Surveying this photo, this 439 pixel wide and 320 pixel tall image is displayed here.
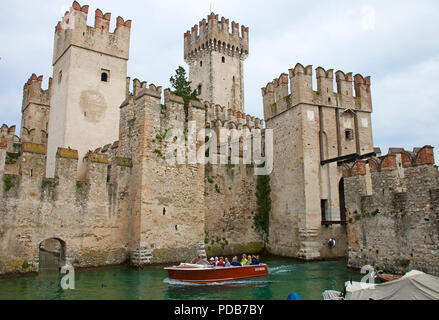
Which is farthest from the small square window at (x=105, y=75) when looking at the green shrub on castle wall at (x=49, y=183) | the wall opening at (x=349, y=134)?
the wall opening at (x=349, y=134)

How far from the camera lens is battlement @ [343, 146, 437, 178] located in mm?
12758

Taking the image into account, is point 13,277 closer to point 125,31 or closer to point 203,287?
point 203,287

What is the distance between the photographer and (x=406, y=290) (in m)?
9.30

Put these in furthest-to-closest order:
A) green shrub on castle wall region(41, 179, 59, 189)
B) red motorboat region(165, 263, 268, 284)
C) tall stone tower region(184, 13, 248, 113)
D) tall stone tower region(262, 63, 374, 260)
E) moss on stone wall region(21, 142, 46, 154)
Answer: tall stone tower region(184, 13, 248, 113)
tall stone tower region(262, 63, 374, 260)
green shrub on castle wall region(41, 179, 59, 189)
moss on stone wall region(21, 142, 46, 154)
red motorboat region(165, 263, 268, 284)

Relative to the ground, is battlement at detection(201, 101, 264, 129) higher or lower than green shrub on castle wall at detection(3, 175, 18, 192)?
higher

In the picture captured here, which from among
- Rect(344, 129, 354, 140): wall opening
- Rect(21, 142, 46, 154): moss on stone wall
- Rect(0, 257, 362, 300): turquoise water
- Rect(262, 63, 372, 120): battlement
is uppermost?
Rect(262, 63, 372, 120): battlement

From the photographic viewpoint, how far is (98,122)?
23109mm

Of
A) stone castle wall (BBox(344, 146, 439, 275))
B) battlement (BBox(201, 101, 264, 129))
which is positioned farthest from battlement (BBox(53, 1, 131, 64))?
stone castle wall (BBox(344, 146, 439, 275))

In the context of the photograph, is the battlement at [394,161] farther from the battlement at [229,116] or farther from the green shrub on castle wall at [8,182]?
the battlement at [229,116]

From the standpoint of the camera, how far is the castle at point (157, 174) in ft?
48.3

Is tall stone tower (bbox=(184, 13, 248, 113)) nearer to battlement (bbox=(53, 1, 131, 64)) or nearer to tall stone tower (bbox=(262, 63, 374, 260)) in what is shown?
battlement (bbox=(53, 1, 131, 64))

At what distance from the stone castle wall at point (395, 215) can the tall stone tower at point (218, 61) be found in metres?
30.4

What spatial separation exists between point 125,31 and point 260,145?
37.5 feet

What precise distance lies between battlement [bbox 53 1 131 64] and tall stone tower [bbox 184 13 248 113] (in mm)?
20579
